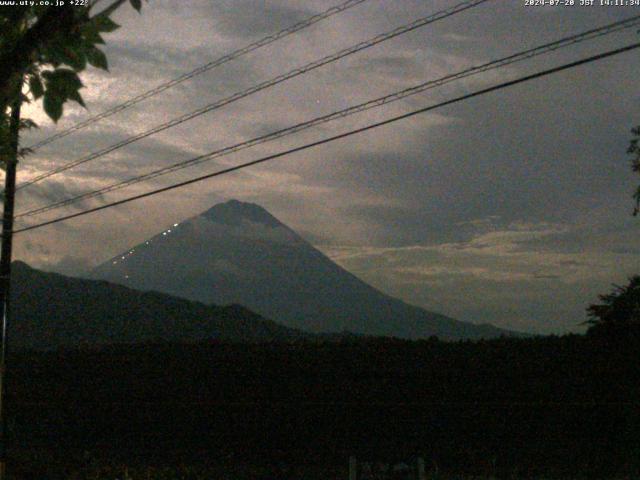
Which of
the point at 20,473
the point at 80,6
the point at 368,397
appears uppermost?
the point at 80,6

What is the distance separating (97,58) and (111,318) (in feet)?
206

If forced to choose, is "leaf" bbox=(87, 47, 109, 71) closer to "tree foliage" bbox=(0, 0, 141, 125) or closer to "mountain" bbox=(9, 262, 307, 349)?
"tree foliage" bbox=(0, 0, 141, 125)

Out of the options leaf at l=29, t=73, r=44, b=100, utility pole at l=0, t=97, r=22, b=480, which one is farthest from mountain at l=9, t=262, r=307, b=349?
leaf at l=29, t=73, r=44, b=100

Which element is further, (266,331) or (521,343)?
(266,331)

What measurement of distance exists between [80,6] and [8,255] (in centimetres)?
1501

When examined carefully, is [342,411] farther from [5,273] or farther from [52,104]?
[52,104]

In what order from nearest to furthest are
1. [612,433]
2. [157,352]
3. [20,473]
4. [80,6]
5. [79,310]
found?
[80,6] < [612,433] < [20,473] < [157,352] < [79,310]

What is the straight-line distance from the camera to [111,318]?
6388cm

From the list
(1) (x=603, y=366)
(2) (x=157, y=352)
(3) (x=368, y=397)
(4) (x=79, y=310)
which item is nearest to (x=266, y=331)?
(4) (x=79, y=310)

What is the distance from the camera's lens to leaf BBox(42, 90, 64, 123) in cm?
364

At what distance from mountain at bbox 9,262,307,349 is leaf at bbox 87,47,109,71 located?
2044 inches

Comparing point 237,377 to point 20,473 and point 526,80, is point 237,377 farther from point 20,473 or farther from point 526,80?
point 526,80

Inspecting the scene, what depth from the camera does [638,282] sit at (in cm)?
1623

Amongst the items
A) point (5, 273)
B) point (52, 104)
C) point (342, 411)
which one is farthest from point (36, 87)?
point (342, 411)
